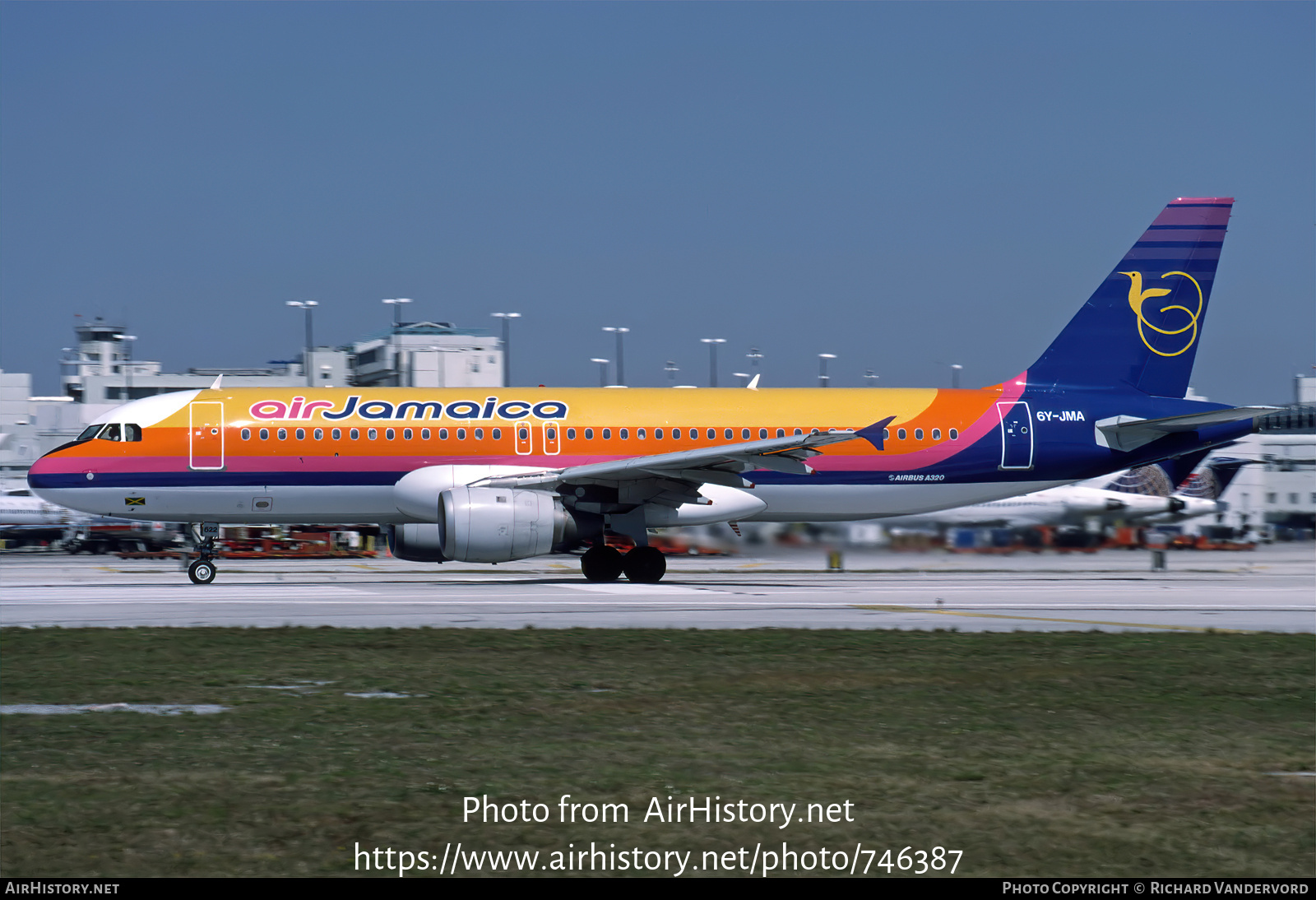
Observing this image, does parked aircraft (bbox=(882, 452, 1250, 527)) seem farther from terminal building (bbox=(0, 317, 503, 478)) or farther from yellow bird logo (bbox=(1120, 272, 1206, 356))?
terminal building (bbox=(0, 317, 503, 478))

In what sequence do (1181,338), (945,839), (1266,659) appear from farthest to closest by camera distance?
(1181,338) < (1266,659) < (945,839)

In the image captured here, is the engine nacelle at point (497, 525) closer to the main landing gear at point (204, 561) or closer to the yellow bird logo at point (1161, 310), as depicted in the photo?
the main landing gear at point (204, 561)

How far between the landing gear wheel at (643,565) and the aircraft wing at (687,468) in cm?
118

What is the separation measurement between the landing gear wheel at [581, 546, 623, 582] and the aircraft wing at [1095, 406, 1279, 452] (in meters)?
11.0

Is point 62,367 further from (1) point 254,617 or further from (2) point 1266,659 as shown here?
(2) point 1266,659

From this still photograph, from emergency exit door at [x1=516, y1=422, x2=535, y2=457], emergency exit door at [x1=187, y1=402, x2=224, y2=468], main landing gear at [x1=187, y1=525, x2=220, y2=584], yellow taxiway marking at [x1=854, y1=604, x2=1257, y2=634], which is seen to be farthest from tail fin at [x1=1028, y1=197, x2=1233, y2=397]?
main landing gear at [x1=187, y1=525, x2=220, y2=584]

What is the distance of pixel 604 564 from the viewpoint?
26.5 meters

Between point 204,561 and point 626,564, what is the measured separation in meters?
8.24

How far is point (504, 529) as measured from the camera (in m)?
23.7

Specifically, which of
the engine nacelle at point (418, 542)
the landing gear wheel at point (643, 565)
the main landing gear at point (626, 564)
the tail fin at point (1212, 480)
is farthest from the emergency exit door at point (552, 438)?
the tail fin at point (1212, 480)

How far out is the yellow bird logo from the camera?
29.9 meters

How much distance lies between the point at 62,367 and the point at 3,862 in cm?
10411

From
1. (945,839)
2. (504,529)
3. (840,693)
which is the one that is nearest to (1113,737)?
(840,693)

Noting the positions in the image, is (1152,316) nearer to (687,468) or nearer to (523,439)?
(687,468)
